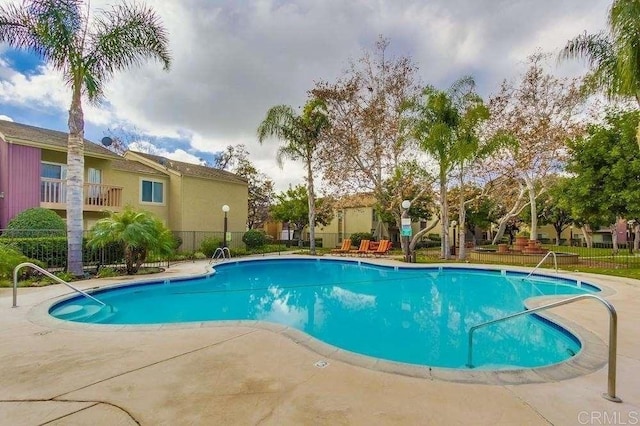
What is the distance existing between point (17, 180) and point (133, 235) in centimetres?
765

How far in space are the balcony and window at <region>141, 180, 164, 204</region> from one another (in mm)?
1773

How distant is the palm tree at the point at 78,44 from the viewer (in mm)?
10484

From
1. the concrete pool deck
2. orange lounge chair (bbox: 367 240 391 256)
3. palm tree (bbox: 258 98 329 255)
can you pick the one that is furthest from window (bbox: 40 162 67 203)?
orange lounge chair (bbox: 367 240 391 256)

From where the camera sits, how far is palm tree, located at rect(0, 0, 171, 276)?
10.5 m

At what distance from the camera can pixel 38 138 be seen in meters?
15.8

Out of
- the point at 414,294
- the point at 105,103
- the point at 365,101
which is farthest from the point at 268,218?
the point at 414,294

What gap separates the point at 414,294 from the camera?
1080cm

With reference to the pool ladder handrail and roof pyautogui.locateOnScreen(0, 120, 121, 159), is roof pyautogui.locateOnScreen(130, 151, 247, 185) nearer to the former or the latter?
roof pyautogui.locateOnScreen(0, 120, 121, 159)

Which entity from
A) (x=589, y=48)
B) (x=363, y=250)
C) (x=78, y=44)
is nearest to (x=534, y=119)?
(x=589, y=48)

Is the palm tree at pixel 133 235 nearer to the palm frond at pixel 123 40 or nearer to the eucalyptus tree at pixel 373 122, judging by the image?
the palm frond at pixel 123 40

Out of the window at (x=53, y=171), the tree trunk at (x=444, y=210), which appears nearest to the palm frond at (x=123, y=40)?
the window at (x=53, y=171)

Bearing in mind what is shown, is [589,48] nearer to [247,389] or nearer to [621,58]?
[621,58]

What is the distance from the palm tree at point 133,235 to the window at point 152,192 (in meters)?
7.95

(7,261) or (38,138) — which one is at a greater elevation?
(38,138)
